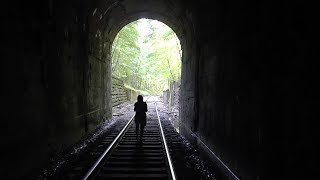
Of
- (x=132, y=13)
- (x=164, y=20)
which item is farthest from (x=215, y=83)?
(x=164, y=20)


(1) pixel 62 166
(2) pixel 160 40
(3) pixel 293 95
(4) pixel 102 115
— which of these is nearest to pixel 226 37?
(3) pixel 293 95

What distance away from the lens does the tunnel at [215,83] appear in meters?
2.95

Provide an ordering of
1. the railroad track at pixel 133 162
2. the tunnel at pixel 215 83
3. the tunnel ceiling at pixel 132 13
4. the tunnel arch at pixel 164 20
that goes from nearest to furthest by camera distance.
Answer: the tunnel at pixel 215 83, the railroad track at pixel 133 162, the tunnel arch at pixel 164 20, the tunnel ceiling at pixel 132 13

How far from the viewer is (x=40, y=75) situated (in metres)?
6.56

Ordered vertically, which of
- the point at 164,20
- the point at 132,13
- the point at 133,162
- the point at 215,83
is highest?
the point at 132,13

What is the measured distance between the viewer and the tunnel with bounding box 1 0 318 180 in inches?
116

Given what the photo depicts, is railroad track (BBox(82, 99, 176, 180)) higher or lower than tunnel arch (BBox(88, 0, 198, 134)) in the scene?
lower

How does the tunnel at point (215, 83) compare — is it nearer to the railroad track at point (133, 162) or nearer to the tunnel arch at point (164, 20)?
the tunnel arch at point (164, 20)

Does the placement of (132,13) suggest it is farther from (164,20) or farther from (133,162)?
(133,162)

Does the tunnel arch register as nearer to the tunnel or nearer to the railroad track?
the tunnel

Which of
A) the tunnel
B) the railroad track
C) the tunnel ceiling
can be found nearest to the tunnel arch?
the tunnel ceiling

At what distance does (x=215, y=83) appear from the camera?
6.65 metres

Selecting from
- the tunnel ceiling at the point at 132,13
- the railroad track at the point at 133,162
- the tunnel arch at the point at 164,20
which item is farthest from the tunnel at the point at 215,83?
the railroad track at the point at 133,162

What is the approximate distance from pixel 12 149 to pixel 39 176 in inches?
48.0
